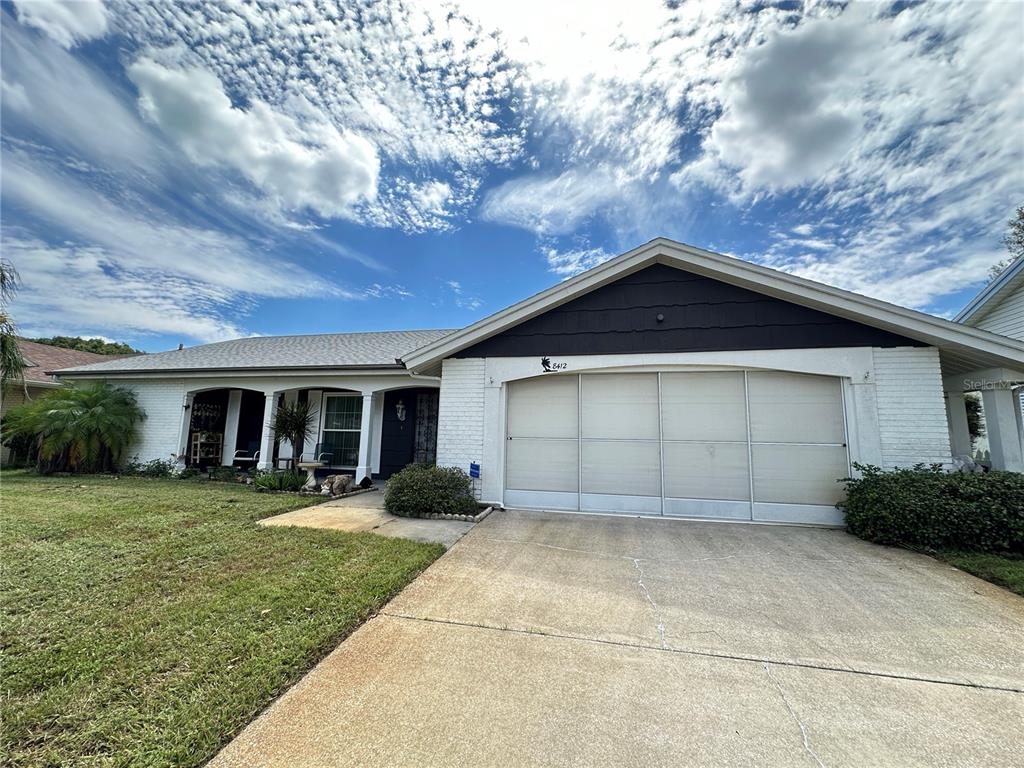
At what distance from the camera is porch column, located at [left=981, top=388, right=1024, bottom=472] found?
7.36m

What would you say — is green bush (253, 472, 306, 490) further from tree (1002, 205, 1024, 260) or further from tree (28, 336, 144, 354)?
tree (28, 336, 144, 354)

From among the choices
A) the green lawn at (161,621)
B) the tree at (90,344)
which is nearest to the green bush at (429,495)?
the green lawn at (161,621)

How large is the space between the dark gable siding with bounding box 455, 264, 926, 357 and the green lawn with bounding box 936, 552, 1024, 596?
304 cm

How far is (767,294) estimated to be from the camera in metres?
6.69

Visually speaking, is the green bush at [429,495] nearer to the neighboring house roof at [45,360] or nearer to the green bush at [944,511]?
the green bush at [944,511]

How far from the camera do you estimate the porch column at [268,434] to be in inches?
436

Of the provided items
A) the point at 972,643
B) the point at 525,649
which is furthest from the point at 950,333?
the point at 525,649

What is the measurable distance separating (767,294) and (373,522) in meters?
7.45

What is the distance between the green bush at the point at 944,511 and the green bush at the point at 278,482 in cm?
1085

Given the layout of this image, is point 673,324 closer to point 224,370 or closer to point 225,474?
point 224,370

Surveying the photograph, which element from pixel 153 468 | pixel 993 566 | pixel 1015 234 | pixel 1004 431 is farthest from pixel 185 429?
pixel 1015 234

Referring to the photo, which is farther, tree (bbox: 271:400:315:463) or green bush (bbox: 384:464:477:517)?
tree (bbox: 271:400:315:463)

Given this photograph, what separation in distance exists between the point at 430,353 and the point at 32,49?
8386 millimetres

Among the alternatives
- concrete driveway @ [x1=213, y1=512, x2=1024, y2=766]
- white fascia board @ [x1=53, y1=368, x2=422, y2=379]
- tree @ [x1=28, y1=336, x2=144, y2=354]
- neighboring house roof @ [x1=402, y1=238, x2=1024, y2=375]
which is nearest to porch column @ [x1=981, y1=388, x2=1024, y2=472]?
neighboring house roof @ [x1=402, y1=238, x2=1024, y2=375]
